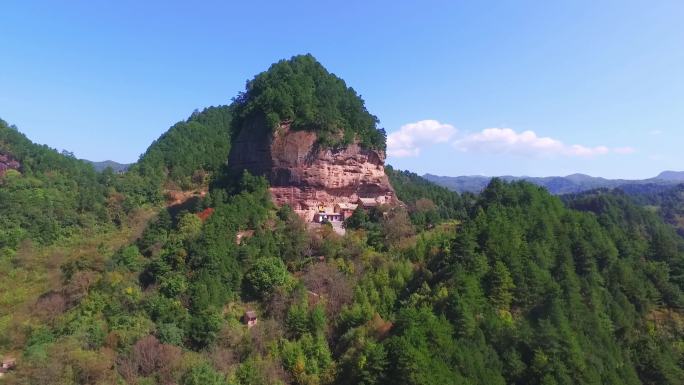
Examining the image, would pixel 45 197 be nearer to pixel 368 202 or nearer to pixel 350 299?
pixel 368 202

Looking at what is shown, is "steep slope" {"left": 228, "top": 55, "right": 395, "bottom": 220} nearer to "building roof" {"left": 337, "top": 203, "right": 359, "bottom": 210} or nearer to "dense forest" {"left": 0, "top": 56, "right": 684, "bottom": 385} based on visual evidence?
"building roof" {"left": 337, "top": 203, "right": 359, "bottom": 210}

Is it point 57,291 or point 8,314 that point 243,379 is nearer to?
point 57,291

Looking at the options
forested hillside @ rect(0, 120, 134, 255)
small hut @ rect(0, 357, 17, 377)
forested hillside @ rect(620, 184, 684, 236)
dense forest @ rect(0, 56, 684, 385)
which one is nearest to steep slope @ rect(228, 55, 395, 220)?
dense forest @ rect(0, 56, 684, 385)

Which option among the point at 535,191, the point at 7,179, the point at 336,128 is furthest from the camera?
the point at 7,179

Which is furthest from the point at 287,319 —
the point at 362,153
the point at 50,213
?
the point at 50,213

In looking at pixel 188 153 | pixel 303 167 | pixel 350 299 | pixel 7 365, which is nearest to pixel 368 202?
pixel 303 167
